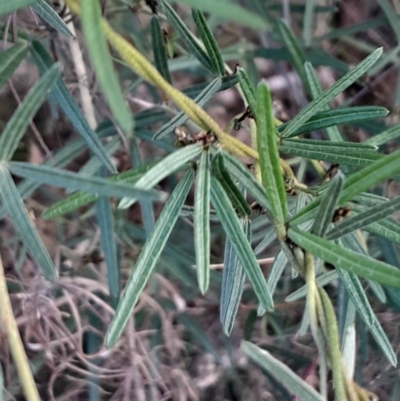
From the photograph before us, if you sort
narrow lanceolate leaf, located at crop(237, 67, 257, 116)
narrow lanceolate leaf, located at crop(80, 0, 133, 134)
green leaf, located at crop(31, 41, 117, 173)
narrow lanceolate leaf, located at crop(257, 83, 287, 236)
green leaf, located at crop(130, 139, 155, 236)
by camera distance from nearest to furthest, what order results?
narrow lanceolate leaf, located at crop(80, 0, 133, 134) < narrow lanceolate leaf, located at crop(257, 83, 287, 236) < narrow lanceolate leaf, located at crop(237, 67, 257, 116) < green leaf, located at crop(31, 41, 117, 173) < green leaf, located at crop(130, 139, 155, 236)

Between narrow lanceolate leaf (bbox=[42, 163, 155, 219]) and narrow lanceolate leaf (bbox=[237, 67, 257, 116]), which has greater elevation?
narrow lanceolate leaf (bbox=[237, 67, 257, 116])

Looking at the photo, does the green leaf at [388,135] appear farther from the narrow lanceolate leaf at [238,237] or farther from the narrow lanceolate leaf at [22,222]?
the narrow lanceolate leaf at [22,222]

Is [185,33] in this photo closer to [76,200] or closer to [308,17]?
[76,200]

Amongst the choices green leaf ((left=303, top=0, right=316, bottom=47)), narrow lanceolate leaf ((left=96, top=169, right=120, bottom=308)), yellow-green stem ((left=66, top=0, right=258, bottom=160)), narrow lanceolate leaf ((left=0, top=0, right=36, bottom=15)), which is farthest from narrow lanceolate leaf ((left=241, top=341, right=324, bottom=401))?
green leaf ((left=303, top=0, right=316, bottom=47))

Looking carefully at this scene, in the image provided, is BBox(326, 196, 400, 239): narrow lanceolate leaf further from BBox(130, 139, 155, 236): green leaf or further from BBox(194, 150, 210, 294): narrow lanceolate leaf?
BBox(130, 139, 155, 236): green leaf

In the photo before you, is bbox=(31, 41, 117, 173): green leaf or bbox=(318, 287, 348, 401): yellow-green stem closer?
bbox=(318, 287, 348, 401): yellow-green stem

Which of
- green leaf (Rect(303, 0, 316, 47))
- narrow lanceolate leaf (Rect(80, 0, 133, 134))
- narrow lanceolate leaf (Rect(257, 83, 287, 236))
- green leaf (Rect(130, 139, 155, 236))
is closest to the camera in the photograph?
narrow lanceolate leaf (Rect(80, 0, 133, 134))

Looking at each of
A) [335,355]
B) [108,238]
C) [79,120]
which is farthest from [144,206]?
[335,355]
